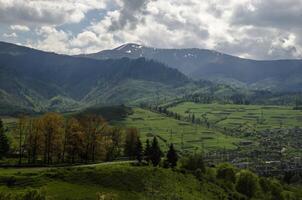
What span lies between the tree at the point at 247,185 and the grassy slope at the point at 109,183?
104 feet

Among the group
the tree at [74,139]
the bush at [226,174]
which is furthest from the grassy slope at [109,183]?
the bush at [226,174]

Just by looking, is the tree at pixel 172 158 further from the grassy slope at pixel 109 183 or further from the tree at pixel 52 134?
the tree at pixel 52 134

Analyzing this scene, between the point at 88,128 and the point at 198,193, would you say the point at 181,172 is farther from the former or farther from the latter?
the point at 88,128

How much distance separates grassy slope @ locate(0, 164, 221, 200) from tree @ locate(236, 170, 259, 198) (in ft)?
104

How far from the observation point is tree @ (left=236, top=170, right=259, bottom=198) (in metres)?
143

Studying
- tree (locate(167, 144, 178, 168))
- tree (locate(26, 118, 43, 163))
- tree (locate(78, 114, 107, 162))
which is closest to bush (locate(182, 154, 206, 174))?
tree (locate(167, 144, 178, 168))

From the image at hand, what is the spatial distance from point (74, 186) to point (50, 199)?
15.9m

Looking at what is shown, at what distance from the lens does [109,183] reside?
98.7m

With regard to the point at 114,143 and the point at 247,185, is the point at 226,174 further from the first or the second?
the point at 114,143

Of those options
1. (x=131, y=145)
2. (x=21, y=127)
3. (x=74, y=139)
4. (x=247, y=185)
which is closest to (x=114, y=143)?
(x=131, y=145)

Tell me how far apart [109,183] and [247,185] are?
62282 millimetres

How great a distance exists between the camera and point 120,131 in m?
161

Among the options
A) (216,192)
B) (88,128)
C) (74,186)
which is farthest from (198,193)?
(88,128)

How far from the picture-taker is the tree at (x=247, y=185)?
143000mm
